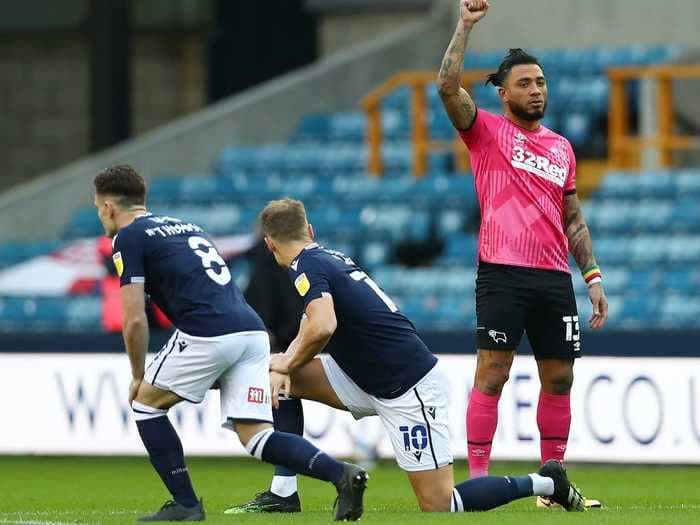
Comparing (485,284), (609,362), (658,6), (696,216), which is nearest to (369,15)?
(658,6)

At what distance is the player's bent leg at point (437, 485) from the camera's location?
7949 mm

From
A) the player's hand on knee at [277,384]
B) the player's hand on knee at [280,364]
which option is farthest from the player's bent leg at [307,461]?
the player's hand on knee at [280,364]

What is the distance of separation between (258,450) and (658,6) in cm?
1261

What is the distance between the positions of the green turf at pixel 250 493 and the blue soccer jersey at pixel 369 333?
23.4 inches

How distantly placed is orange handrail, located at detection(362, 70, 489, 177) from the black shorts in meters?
8.64

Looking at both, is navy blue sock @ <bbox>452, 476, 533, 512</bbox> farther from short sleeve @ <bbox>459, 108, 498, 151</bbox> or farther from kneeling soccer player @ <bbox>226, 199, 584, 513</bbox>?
short sleeve @ <bbox>459, 108, 498, 151</bbox>

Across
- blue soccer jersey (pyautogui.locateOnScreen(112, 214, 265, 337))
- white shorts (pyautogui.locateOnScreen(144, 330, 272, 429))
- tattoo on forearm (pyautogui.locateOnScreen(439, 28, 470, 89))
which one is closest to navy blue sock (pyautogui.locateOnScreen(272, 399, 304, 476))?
white shorts (pyautogui.locateOnScreen(144, 330, 272, 429))

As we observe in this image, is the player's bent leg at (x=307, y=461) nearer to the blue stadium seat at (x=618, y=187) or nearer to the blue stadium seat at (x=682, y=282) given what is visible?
the blue stadium seat at (x=682, y=282)

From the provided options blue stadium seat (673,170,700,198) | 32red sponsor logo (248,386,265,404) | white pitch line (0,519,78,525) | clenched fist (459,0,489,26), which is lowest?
white pitch line (0,519,78,525)

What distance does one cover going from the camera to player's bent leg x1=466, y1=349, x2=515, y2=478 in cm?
846

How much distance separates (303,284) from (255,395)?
1.69ft

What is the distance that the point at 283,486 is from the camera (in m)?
8.37

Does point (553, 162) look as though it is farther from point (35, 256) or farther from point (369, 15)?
point (369, 15)

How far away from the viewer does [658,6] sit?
19359 millimetres
